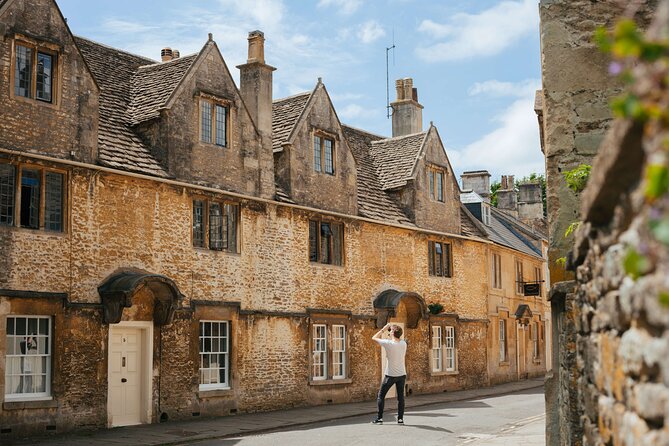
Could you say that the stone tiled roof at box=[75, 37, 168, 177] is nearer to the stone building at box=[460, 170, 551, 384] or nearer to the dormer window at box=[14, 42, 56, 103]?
the dormer window at box=[14, 42, 56, 103]

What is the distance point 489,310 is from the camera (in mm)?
34875

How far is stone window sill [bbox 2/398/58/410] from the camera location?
16500mm

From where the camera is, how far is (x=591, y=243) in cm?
503

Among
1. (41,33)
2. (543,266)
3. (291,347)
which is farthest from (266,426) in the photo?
(543,266)

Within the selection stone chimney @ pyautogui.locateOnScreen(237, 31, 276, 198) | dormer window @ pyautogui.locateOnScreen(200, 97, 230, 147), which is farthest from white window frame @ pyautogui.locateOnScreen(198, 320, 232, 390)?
dormer window @ pyautogui.locateOnScreen(200, 97, 230, 147)

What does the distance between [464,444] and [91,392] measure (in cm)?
838

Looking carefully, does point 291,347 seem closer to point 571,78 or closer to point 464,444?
point 464,444

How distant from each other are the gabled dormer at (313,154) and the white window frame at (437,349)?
21.3ft

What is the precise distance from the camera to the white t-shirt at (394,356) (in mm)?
17312

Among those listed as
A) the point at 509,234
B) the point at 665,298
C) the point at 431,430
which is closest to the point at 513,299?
the point at 509,234

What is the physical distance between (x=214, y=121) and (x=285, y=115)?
469 centimetres

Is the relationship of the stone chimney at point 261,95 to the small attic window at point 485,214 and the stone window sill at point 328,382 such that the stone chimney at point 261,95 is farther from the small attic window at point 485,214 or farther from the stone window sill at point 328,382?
the small attic window at point 485,214

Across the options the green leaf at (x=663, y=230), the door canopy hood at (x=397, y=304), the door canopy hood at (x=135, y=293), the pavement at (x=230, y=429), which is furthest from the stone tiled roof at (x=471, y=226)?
the green leaf at (x=663, y=230)

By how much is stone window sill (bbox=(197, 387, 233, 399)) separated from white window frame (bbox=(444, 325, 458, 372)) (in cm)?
1177
